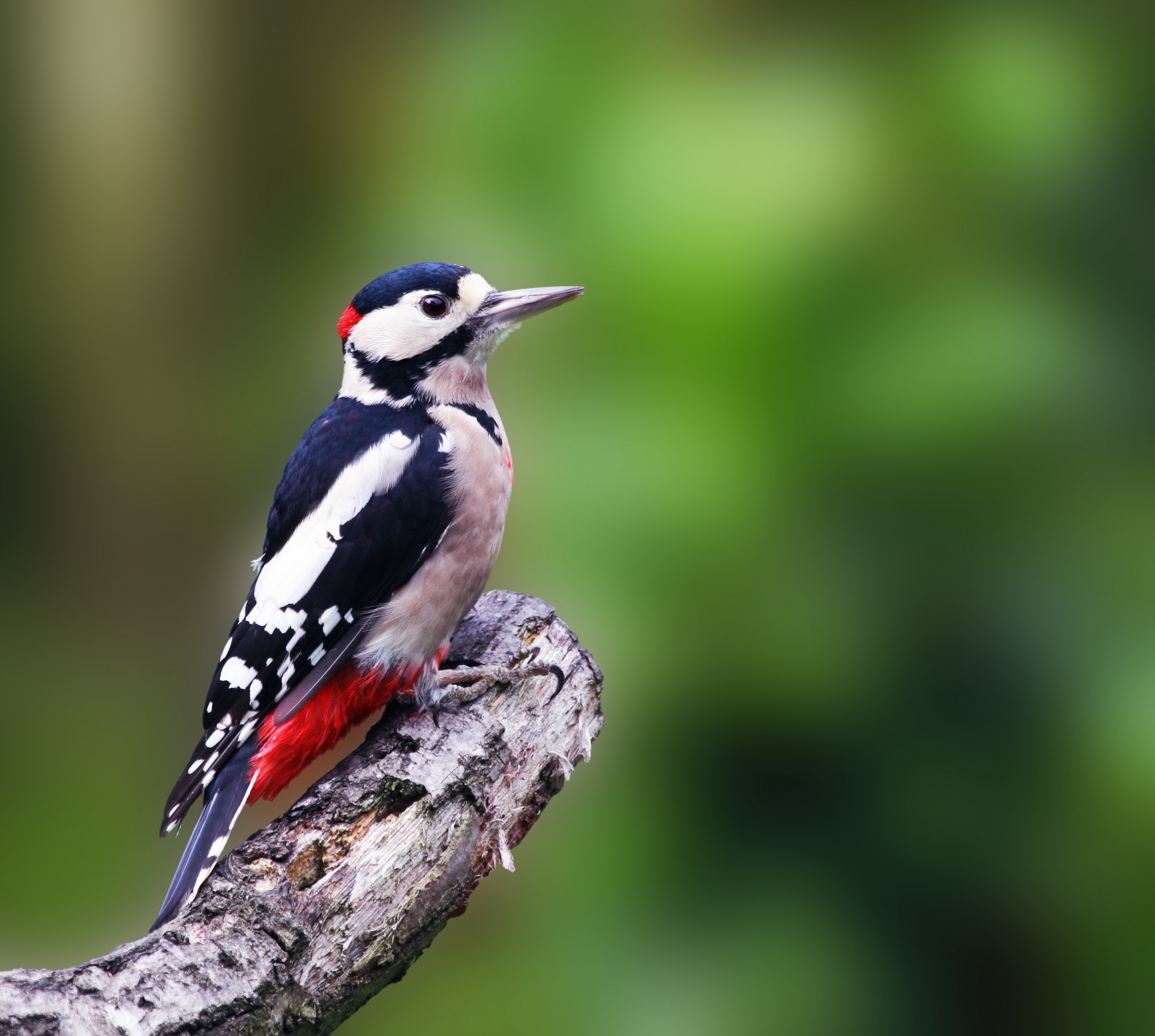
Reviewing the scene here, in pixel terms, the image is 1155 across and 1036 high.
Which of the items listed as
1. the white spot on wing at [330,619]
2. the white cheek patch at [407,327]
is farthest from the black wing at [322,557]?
the white cheek patch at [407,327]

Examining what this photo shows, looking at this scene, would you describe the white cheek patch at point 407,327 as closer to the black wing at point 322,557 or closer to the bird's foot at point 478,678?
the black wing at point 322,557

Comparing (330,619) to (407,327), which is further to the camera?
(407,327)

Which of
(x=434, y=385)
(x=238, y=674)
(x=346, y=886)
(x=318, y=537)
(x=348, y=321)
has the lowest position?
(x=346, y=886)

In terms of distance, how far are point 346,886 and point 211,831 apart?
0.19m

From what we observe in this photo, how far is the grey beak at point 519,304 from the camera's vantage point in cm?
141

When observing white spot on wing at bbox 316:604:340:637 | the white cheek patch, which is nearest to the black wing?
white spot on wing at bbox 316:604:340:637

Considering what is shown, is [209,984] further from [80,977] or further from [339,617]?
[339,617]

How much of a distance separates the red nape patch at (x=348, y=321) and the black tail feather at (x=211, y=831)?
54 cm

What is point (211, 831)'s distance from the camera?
1.14 metres

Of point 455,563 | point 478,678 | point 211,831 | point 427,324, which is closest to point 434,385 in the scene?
point 427,324

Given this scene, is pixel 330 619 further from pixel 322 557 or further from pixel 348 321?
pixel 348 321

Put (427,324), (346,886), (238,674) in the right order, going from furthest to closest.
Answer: (427,324), (238,674), (346,886)

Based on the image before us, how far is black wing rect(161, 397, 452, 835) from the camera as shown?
1.23 meters

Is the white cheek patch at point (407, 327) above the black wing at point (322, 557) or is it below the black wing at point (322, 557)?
above
